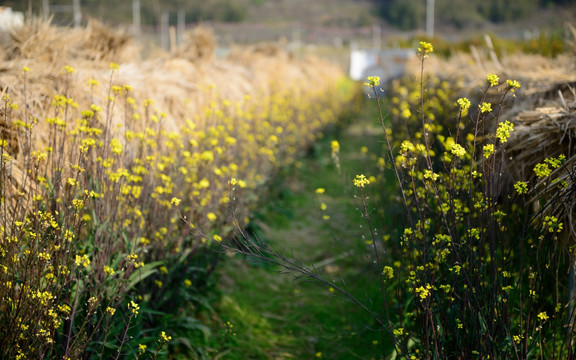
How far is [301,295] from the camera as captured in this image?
465cm

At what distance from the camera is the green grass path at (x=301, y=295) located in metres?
3.70

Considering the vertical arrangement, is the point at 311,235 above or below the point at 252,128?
below

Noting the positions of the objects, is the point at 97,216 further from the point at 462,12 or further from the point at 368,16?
the point at 368,16

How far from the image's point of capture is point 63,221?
7.89 ft

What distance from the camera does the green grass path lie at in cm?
370

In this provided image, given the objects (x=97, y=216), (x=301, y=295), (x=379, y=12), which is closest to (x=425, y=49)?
(x=97, y=216)

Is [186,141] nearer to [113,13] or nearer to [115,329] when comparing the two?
[115,329]

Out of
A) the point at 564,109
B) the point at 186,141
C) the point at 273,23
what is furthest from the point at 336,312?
the point at 273,23

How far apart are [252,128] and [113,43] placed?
2.09m

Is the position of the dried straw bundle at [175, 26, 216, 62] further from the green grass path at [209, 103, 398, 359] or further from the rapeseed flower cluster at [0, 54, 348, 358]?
the rapeseed flower cluster at [0, 54, 348, 358]

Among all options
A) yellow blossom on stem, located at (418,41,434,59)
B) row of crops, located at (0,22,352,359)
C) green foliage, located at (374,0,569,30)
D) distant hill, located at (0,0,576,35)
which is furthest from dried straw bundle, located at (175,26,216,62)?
green foliage, located at (374,0,569,30)

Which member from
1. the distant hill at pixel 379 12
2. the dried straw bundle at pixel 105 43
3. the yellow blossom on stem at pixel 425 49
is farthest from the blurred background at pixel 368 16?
the yellow blossom on stem at pixel 425 49

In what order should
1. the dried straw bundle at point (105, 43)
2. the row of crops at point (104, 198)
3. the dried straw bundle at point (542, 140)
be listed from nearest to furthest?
1. the row of crops at point (104, 198)
2. the dried straw bundle at point (542, 140)
3. the dried straw bundle at point (105, 43)

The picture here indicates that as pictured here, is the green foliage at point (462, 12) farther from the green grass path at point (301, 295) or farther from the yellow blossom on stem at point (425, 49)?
the yellow blossom on stem at point (425, 49)
